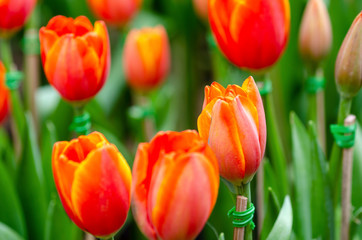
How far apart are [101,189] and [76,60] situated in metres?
0.26

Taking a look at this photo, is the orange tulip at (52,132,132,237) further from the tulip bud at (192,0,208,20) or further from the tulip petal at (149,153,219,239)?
the tulip bud at (192,0,208,20)

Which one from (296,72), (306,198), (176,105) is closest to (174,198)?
(306,198)

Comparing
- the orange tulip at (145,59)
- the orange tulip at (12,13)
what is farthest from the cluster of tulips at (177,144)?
the orange tulip at (145,59)

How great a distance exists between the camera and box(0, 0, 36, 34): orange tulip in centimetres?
91

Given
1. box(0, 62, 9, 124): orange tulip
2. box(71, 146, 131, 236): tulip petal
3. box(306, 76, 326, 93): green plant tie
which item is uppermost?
box(71, 146, 131, 236): tulip petal

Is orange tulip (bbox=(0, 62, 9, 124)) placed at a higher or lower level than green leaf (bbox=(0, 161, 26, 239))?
higher

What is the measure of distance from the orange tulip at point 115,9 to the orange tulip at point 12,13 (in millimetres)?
275

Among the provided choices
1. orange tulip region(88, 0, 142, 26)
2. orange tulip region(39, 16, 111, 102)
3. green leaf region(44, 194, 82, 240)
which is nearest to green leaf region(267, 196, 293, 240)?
orange tulip region(39, 16, 111, 102)

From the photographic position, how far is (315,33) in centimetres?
91

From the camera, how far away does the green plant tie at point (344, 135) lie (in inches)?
27.4

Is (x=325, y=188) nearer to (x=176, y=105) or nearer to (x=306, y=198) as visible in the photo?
(x=306, y=198)

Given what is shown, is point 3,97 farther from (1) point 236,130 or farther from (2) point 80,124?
(1) point 236,130

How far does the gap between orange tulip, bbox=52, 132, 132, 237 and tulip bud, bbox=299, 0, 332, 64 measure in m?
0.52

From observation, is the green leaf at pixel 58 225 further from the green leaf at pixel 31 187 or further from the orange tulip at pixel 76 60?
the orange tulip at pixel 76 60
